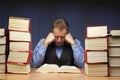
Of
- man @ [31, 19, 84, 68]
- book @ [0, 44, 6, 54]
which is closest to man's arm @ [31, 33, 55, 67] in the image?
man @ [31, 19, 84, 68]

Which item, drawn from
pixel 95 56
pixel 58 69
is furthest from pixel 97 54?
pixel 58 69

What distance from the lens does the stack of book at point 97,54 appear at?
86.6 inches

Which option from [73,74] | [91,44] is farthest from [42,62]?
[91,44]

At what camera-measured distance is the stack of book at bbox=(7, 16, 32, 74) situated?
88.8 inches

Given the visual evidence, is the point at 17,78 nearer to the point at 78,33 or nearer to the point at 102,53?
the point at 102,53

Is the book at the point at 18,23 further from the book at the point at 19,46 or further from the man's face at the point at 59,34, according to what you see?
the man's face at the point at 59,34

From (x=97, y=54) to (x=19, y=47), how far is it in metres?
0.70

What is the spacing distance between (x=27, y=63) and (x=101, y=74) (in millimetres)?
666

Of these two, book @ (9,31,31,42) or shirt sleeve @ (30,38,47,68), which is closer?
book @ (9,31,31,42)

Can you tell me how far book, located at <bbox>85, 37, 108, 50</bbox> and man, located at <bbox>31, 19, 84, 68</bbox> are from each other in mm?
430

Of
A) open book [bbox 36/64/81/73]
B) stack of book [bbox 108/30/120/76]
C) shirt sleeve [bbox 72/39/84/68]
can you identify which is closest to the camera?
stack of book [bbox 108/30/120/76]

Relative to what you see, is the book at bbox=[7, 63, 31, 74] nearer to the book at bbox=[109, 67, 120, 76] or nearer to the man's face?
the man's face

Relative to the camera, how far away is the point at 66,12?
3.66 metres

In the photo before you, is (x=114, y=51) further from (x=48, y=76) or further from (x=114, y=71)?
(x=48, y=76)
